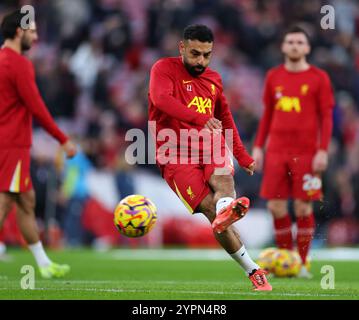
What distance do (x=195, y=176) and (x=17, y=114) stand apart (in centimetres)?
269

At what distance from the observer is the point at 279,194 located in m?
11.5

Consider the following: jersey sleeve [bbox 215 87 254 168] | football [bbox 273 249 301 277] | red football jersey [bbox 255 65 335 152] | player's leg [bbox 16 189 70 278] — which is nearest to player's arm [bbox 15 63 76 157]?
player's leg [bbox 16 189 70 278]

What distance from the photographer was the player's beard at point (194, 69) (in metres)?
8.51

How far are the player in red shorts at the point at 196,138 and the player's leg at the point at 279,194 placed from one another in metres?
2.75

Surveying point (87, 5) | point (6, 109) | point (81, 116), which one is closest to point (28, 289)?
point (6, 109)

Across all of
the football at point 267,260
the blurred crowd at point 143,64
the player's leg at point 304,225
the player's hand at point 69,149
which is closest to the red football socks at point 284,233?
the player's leg at point 304,225

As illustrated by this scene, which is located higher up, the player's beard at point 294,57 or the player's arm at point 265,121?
the player's beard at point 294,57

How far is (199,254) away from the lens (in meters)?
16.9

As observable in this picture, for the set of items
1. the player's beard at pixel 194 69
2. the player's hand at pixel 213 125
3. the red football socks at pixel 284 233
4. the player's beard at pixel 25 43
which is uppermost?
the player's beard at pixel 25 43

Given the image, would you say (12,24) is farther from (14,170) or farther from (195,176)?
(195,176)

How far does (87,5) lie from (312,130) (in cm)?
1112

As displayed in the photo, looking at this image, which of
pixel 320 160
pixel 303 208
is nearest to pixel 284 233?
pixel 303 208

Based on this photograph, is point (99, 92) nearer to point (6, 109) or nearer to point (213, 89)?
point (6, 109)

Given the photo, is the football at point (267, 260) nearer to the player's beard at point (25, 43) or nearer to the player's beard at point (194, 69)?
the player's beard at point (194, 69)
